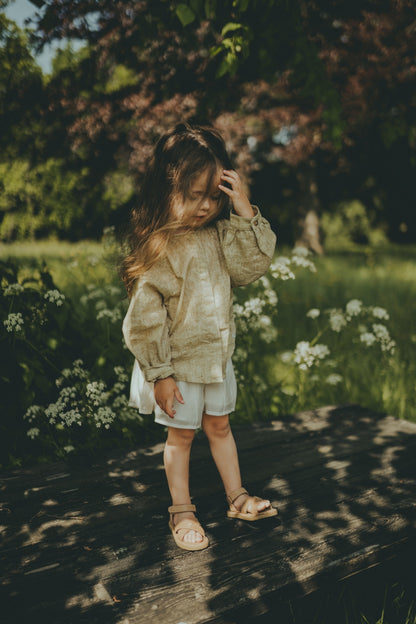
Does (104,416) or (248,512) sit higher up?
(104,416)

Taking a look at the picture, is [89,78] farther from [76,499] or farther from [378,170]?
[378,170]

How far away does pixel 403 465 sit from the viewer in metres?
2.96

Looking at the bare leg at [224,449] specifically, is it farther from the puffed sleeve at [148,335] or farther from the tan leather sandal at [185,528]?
the puffed sleeve at [148,335]

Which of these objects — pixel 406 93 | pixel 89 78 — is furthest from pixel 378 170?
pixel 89 78

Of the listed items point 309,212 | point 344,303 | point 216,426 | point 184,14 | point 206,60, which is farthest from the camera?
point 309,212

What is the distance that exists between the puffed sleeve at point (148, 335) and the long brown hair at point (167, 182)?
140 mm

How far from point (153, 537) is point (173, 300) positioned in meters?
1.04

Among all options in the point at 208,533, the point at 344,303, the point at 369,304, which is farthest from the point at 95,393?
the point at 369,304

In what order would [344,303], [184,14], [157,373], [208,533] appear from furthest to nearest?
1. [344,303]
2. [184,14]
3. [208,533]
4. [157,373]

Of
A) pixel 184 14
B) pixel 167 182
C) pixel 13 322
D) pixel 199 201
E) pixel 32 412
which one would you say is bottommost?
pixel 32 412

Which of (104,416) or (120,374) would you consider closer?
(104,416)

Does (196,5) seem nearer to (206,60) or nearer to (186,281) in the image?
(186,281)

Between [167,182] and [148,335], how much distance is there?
0.66 meters

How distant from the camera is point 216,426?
2.40 metres
